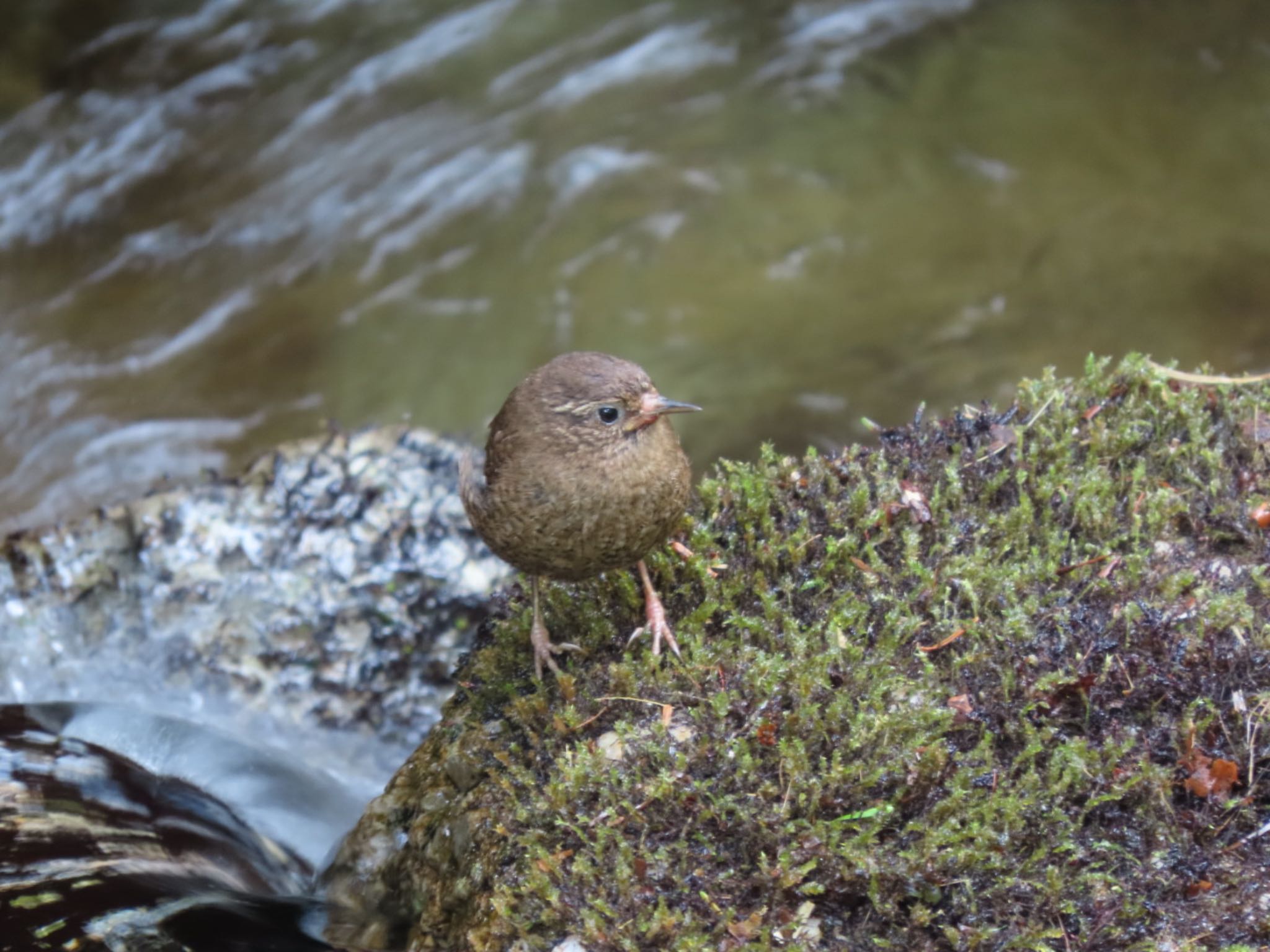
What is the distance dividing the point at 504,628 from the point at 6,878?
1.98 m

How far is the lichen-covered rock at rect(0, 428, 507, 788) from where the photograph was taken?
613 centimetres

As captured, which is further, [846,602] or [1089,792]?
[846,602]

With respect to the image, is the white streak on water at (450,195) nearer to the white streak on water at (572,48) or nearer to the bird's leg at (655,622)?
the white streak on water at (572,48)

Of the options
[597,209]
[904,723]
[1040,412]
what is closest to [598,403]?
[904,723]

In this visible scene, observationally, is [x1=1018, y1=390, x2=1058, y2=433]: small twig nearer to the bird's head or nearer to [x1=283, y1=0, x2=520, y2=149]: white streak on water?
the bird's head

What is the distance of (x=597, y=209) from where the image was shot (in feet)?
34.2

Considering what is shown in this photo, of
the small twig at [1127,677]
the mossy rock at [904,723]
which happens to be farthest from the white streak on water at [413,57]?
the small twig at [1127,677]

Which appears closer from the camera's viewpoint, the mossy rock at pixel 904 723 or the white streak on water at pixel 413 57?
the mossy rock at pixel 904 723

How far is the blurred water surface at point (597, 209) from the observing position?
8781 mm

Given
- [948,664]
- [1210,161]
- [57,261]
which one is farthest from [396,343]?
[1210,161]

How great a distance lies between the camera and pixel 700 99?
1148 cm

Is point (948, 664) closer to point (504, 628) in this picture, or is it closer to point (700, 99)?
point (504, 628)

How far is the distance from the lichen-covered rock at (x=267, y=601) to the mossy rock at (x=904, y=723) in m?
1.69

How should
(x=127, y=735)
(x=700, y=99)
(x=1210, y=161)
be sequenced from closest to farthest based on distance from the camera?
(x=127, y=735)
(x=1210, y=161)
(x=700, y=99)
